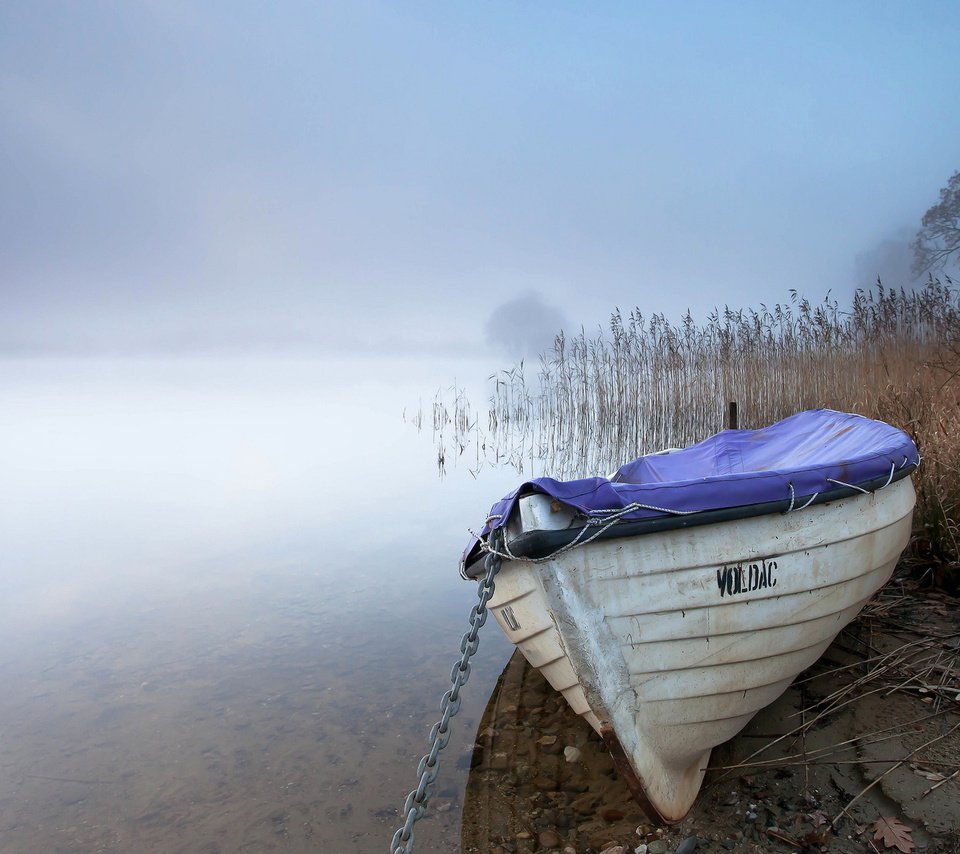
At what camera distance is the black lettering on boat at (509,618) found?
215cm

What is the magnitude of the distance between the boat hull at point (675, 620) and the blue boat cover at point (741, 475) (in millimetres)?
78

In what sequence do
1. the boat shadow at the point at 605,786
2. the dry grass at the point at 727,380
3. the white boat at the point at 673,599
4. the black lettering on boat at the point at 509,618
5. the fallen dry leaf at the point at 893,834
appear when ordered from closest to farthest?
the fallen dry leaf at the point at 893,834 < the white boat at the point at 673,599 < the boat shadow at the point at 605,786 < the black lettering on boat at the point at 509,618 < the dry grass at the point at 727,380

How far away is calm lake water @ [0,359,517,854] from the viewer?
238cm

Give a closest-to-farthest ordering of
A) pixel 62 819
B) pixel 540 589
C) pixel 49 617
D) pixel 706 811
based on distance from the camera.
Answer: pixel 540 589
pixel 706 811
pixel 62 819
pixel 49 617

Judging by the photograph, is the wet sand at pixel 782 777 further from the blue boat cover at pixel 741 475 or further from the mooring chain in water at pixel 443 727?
the blue boat cover at pixel 741 475

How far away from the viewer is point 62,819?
2396 millimetres

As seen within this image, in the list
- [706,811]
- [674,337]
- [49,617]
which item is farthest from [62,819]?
[674,337]

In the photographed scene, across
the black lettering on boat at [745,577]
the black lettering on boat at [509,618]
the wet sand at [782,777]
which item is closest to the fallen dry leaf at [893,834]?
the wet sand at [782,777]

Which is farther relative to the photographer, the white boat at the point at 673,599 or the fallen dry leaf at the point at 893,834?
the white boat at the point at 673,599

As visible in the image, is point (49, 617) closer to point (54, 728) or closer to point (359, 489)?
point (54, 728)

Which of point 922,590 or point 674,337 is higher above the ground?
point 674,337

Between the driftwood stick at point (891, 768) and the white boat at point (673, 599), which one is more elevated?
the white boat at point (673, 599)

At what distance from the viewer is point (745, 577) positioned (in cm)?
200

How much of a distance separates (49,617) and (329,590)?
1991mm
